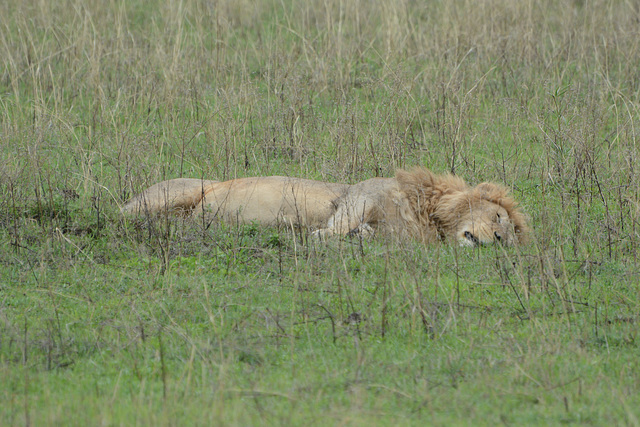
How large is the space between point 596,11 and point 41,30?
855 centimetres

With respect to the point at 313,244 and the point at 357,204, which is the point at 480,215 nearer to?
the point at 357,204

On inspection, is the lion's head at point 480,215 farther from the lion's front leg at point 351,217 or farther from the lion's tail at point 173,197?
the lion's tail at point 173,197

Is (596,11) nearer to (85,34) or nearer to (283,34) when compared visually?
(283,34)

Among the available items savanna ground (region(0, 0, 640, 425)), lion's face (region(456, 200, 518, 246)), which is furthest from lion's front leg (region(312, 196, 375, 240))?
lion's face (region(456, 200, 518, 246))

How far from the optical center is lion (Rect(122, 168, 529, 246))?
717 cm

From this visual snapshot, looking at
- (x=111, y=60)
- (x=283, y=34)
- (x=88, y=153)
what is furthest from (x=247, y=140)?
(x=283, y=34)

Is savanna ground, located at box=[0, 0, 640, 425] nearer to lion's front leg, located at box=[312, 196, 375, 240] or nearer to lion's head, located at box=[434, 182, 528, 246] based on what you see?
Result: lion's head, located at box=[434, 182, 528, 246]

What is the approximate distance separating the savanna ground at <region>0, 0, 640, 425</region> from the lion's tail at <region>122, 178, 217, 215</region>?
0.55 ft

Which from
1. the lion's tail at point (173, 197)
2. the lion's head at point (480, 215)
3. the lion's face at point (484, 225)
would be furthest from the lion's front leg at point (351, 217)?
the lion's tail at point (173, 197)

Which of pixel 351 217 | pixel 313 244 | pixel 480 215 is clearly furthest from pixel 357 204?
pixel 313 244

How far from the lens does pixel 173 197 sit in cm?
730

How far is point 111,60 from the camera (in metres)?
11.1

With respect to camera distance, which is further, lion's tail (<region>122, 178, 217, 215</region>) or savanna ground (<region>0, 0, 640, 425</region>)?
lion's tail (<region>122, 178, 217, 215</region>)

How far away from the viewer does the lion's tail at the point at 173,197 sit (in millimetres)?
7062
